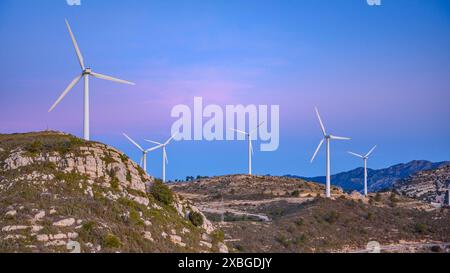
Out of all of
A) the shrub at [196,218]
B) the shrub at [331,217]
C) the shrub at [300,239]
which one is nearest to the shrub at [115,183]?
the shrub at [196,218]

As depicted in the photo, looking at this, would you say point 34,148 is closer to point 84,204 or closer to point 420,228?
point 84,204

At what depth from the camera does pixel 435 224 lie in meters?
111

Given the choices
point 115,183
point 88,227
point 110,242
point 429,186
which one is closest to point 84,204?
point 88,227

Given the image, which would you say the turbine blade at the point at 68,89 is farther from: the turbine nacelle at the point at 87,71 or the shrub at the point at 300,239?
the shrub at the point at 300,239

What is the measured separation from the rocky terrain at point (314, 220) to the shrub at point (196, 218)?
483 cm

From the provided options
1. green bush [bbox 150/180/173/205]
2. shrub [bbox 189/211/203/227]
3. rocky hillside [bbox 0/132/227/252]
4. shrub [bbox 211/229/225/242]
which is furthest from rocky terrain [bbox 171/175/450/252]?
rocky hillside [bbox 0/132/227/252]

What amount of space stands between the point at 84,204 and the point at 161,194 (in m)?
11.9

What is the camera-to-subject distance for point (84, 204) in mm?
59031

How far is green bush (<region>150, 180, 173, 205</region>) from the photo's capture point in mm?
69375

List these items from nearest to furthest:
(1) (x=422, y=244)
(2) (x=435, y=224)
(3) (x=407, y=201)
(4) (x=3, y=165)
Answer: (4) (x=3, y=165) → (1) (x=422, y=244) → (2) (x=435, y=224) → (3) (x=407, y=201)
